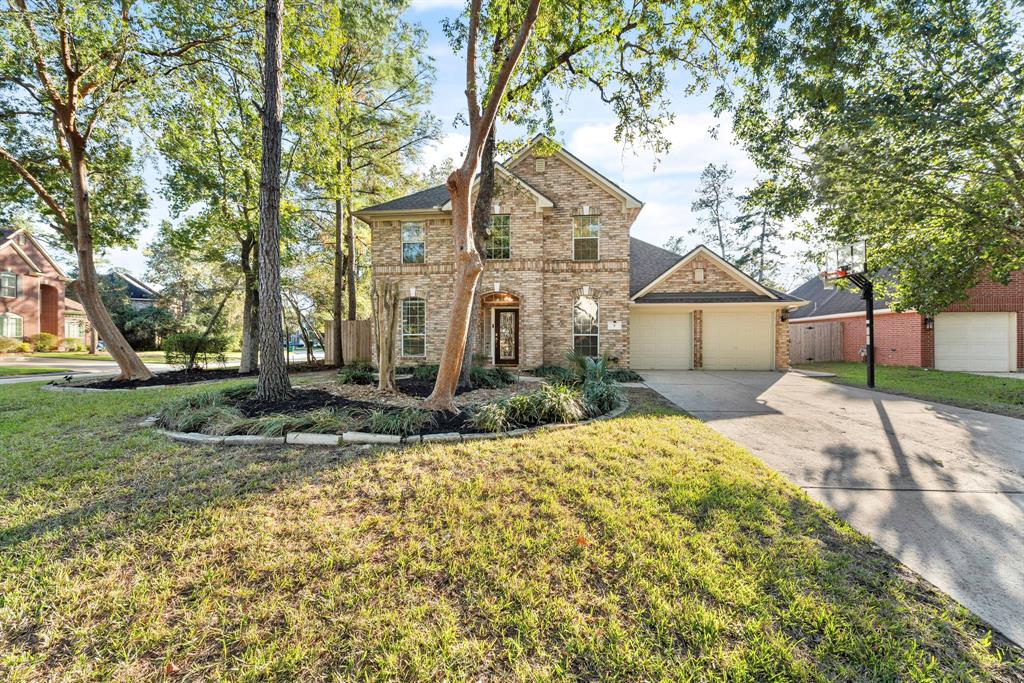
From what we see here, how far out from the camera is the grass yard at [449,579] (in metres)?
1.73

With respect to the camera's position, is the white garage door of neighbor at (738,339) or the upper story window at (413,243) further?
the white garage door of neighbor at (738,339)

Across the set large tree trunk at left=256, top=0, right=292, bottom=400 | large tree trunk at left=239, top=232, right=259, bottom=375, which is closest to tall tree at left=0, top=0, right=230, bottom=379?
large tree trunk at left=239, top=232, right=259, bottom=375

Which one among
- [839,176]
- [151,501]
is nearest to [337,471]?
[151,501]

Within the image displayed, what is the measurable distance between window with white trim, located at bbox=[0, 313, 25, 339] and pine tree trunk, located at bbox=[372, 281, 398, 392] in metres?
31.7

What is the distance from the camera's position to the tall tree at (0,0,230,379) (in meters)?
7.67

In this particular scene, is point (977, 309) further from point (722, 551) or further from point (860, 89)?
point (722, 551)

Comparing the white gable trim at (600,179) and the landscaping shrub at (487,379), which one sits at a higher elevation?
the white gable trim at (600,179)

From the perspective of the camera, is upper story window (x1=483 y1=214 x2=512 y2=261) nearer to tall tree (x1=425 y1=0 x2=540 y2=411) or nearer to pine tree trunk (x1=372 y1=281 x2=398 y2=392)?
pine tree trunk (x1=372 y1=281 x2=398 y2=392)

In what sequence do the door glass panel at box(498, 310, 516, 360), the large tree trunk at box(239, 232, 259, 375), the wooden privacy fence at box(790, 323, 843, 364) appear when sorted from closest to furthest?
the large tree trunk at box(239, 232, 259, 375), the door glass panel at box(498, 310, 516, 360), the wooden privacy fence at box(790, 323, 843, 364)

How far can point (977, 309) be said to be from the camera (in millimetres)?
14438

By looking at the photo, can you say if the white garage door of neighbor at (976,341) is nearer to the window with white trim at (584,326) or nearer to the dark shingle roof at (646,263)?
the dark shingle roof at (646,263)

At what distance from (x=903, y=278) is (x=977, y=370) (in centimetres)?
1037

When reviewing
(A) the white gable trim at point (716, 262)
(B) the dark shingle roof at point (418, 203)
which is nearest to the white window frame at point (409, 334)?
(B) the dark shingle roof at point (418, 203)

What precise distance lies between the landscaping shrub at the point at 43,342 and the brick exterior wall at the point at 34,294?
45.4 inches
